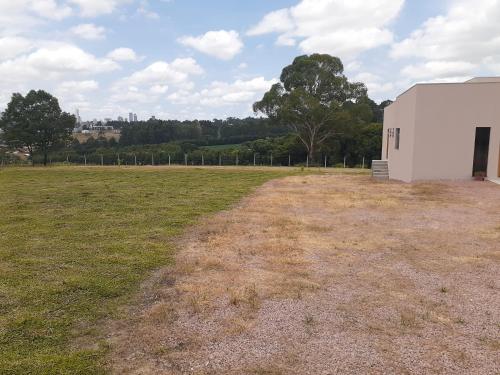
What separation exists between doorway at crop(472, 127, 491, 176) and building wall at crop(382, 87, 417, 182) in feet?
8.25

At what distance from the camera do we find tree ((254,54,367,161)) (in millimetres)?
36475

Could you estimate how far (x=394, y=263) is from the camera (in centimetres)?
604

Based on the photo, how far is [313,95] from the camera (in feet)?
124

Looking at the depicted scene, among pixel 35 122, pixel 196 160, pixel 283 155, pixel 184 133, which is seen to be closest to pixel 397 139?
pixel 283 155

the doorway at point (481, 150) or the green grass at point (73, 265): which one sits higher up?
the doorway at point (481, 150)

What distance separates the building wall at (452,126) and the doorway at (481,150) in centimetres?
16

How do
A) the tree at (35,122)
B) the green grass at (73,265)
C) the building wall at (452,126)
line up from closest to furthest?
the green grass at (73,265), the building wall at (452,126), the tree at (35,122)

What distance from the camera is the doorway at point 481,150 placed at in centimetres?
1568

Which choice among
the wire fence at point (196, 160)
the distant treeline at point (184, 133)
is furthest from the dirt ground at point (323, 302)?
the distant treeline at point (184, 133)

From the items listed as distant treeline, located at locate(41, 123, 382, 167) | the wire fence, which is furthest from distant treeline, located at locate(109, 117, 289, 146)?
the wire fence

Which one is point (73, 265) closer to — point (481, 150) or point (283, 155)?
point (481, 150)

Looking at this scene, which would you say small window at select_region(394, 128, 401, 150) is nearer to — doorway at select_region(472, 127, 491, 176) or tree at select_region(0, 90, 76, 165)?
doorway at select_region(472, 127, 491, 176)

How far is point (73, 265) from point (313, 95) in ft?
114

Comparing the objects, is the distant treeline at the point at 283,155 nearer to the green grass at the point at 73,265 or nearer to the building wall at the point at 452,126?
the building wall at the point at 452,126
